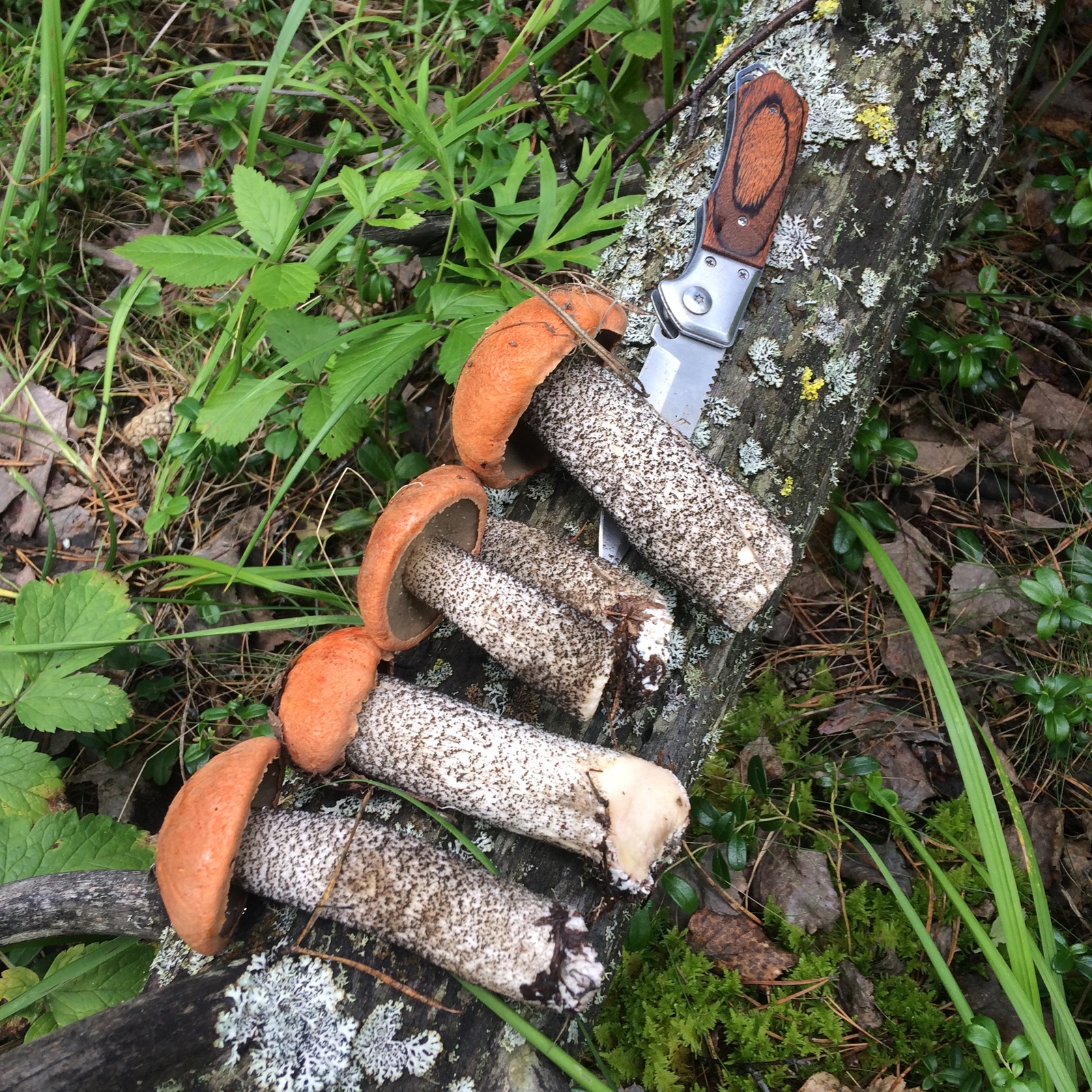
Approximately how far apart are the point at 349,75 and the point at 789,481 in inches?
110

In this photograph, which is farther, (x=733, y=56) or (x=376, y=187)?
(x=733, y=56)

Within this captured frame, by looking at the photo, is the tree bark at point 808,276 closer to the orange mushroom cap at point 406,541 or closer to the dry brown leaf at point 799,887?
the orange mushroom cap at point 406,541

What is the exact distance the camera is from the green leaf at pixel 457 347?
2.70m

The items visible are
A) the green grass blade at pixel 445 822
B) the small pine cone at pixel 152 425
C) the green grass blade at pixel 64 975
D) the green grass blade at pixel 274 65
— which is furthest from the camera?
the small pine cone at pixel 152 425

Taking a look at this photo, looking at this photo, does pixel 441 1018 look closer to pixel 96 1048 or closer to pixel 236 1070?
pixel 236 1070

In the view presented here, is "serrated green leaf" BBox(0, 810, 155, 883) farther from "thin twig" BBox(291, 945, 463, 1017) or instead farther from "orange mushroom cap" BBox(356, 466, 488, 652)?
"orange mushroom cap" BBox(356, 466, 488, 652)

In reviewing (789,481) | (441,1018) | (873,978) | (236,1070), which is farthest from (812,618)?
(236,1070)

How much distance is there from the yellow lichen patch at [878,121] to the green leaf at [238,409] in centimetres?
223

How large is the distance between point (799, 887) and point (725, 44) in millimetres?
3198

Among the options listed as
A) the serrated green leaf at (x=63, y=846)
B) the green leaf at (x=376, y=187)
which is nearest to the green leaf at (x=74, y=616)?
the serrated green leaf at (x=63, y=846)

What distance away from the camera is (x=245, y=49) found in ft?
13.9

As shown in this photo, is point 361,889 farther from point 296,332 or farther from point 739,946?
point 296,332

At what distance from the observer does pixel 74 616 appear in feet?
9.25

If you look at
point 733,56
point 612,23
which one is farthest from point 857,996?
point 612,23
